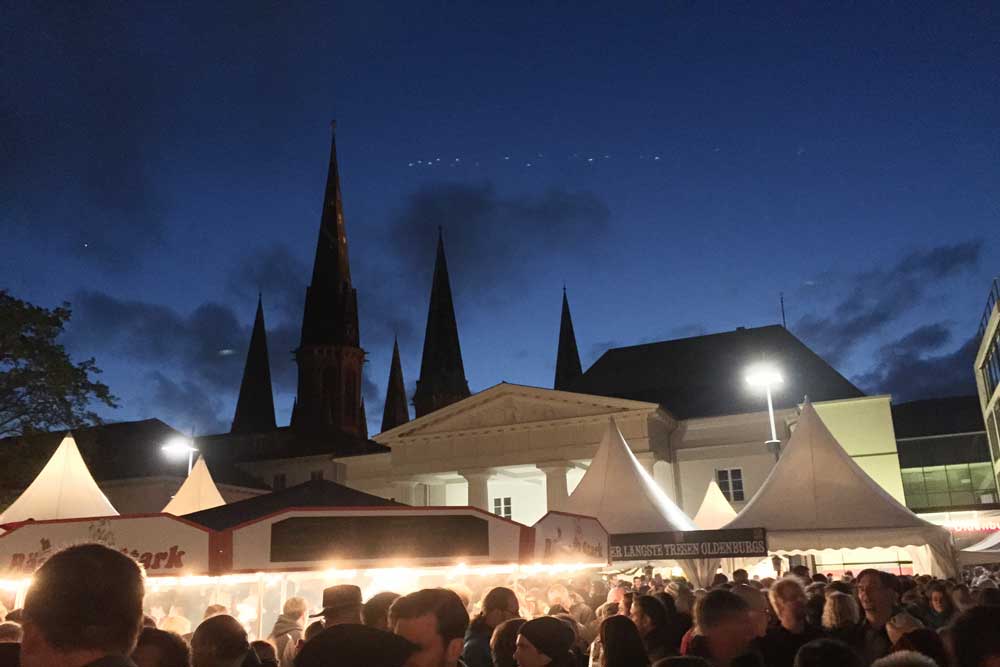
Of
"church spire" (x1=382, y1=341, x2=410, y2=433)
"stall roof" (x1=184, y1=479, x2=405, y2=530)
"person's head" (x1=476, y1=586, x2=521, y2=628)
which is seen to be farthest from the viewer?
"church spire" (x1=382, y1=341, x2=410, y2=433)

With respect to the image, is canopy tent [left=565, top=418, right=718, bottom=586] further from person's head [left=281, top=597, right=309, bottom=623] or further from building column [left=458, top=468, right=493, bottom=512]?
building column [left=458, top=468, right=493, bottom=512]

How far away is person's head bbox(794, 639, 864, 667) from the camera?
3498 millimetres

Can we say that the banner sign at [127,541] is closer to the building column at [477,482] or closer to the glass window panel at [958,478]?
the building column at [477,482]

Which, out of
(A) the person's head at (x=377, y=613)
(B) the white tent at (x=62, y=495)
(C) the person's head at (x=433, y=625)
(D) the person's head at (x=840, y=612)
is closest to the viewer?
(C) the person's head at (x=433, y=625)

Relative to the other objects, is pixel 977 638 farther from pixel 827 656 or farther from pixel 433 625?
pixel 433 625

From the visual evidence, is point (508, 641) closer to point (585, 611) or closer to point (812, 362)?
point (585, 611)

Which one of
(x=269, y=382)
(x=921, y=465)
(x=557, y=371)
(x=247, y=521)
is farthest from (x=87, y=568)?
(x=269, y=382)

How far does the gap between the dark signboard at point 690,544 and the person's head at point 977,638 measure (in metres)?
11.4

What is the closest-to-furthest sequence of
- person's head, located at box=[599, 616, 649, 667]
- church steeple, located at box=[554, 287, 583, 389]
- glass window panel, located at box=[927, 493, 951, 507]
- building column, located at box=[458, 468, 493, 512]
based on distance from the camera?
person's head, located at box=[599, 616, 649, 667] < building column, located at box=[458, 468, 493, 512] < glass window panel, located at box=[927, 493, 951, 507] < church steeple, located at box=[554, 287, 583, 389]

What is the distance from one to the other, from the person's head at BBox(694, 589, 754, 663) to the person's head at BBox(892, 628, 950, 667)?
0.91 metres

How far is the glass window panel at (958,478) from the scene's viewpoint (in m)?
54.9

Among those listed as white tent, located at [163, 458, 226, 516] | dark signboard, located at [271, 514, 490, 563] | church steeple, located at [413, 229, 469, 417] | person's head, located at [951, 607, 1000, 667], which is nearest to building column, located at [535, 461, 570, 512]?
white tent, located at [163, 458, 226, 516]

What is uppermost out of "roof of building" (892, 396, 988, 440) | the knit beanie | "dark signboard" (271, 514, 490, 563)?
"roof of building" (892, 396, 988, 440)

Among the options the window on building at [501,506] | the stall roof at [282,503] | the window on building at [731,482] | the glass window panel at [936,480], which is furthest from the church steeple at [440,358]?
the stall roof at [282,503]
